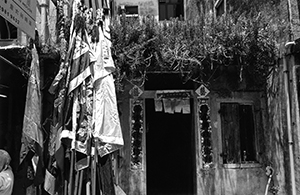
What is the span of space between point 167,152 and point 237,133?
11.4ft

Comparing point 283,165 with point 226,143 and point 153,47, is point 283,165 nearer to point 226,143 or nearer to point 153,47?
point 226,143

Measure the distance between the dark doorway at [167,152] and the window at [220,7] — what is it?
3769 millimetres

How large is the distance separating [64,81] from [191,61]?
8.95 feet

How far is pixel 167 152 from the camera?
32.2 ft

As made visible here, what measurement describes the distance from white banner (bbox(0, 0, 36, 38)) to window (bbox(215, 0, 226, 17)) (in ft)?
23.4

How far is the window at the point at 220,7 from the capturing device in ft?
30.7

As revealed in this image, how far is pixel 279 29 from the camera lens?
6.30m

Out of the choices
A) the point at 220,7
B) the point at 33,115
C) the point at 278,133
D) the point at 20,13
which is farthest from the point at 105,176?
the point at 220,7

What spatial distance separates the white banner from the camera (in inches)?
105

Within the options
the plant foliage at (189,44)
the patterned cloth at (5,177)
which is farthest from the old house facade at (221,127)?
the patterned cloth at (5,177)

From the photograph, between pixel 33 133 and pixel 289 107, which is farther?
pixel 289 107

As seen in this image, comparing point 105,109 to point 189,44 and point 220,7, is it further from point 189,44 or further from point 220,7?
point 220,7

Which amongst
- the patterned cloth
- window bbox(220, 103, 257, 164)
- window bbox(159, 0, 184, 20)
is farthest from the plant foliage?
window bbox(159, 0, 184, 20)

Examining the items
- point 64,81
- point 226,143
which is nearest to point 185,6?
point 226,143
